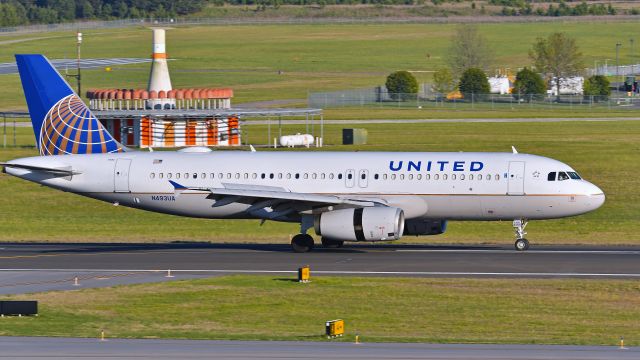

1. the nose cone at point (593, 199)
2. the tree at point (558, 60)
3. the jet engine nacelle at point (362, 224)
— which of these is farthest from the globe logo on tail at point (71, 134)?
the tree at point (558, 60)

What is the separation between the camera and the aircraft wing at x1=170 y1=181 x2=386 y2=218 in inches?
2076

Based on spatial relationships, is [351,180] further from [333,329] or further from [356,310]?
[333,329]

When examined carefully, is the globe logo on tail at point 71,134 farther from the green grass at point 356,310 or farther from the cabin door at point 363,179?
the green grass at point 356,310

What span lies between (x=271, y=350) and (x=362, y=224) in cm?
1997

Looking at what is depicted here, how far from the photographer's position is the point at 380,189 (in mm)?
54062

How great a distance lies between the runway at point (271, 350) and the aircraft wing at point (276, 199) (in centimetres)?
1898

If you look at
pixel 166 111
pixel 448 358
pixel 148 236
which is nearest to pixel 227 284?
pixel 448 358

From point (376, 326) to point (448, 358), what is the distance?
596cm

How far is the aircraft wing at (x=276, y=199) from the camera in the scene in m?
52.7

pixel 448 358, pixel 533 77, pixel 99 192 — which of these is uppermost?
pixel 533 77

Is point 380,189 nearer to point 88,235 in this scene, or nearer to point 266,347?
point 88,235

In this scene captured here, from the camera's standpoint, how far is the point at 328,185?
179 ft

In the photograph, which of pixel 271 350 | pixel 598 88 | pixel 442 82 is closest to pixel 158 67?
pixel 442 82

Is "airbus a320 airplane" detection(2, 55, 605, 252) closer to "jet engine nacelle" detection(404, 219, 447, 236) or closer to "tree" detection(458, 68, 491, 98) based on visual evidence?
"jet engine nacelle" detection(404, 219, 447, 236)
